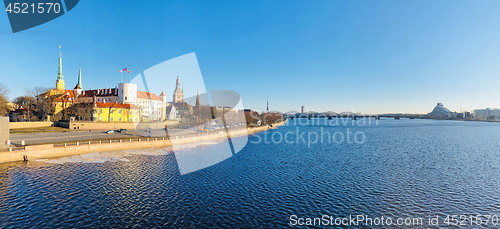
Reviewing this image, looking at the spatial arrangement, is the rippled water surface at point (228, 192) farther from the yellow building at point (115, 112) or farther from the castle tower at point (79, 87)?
the castle tower at point (79, 87)

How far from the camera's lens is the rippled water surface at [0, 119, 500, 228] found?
807 inches

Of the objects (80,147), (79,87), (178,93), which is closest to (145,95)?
(79,87)

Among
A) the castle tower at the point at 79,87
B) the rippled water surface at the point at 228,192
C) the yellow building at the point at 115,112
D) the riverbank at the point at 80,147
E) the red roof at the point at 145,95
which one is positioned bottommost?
the rippled water surface at the point at 228,192

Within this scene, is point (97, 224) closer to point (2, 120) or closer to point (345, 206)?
point (345, 206)

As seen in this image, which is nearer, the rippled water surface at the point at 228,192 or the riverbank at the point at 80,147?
the rippled water surface at the point at 228,192

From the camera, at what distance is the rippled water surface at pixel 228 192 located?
67.3 ft

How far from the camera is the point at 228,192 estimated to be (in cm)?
2738

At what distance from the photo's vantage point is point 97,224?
1878 cm
